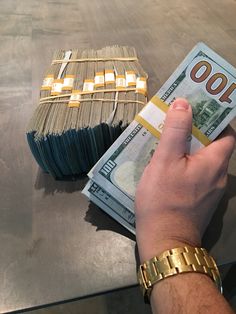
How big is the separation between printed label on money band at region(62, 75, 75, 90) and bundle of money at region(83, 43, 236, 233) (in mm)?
160

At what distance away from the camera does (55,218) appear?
0.55 metres

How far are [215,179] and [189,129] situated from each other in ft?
0.27

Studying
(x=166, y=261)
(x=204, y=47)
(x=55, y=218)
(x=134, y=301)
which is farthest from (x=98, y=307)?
(x=204, y=47)

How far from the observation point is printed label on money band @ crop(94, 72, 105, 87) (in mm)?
604

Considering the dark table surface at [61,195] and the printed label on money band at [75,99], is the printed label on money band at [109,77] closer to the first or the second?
the printed label on money band at [75,99]

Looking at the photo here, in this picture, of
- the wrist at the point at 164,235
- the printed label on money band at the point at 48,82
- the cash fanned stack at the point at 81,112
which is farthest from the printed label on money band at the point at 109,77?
the wrist at the point at 164,235

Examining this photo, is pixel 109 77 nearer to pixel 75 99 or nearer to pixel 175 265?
pixel 75 99

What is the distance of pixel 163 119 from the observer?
0.51 meters

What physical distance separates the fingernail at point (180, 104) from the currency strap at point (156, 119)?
0.08 ft

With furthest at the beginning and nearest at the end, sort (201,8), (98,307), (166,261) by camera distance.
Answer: (201,8)
(98,307)
(166,261)

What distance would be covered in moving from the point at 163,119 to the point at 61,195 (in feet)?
0.77

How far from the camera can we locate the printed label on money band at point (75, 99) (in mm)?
566

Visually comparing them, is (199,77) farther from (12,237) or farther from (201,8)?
(201,8)

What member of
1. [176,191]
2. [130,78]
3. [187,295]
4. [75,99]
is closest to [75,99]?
[75,99]
